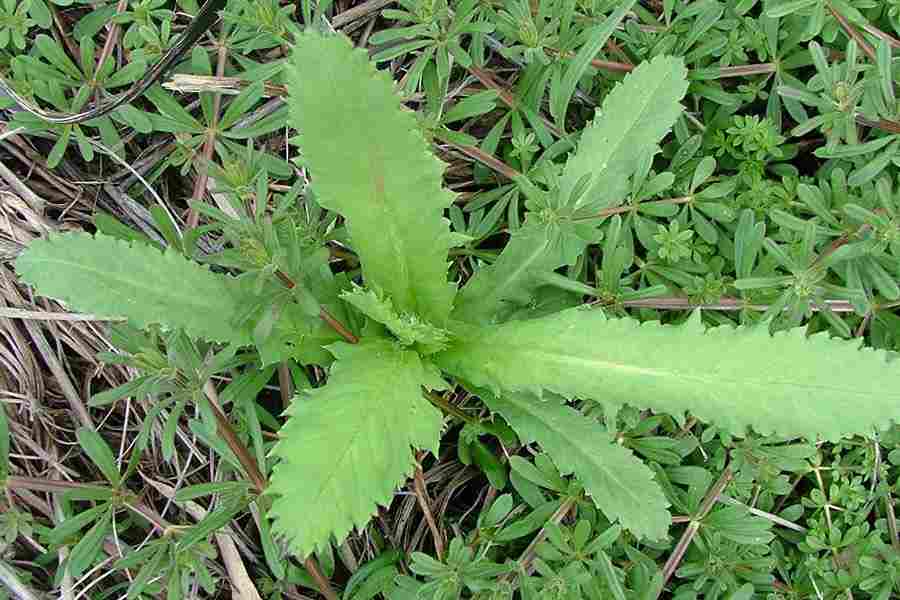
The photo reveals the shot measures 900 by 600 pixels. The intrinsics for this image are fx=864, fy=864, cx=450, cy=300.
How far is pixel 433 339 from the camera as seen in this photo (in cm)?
204

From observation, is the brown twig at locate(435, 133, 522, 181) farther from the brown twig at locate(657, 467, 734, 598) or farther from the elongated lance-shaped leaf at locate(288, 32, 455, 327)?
the brown twig at locate(657, 467, 734, 598)

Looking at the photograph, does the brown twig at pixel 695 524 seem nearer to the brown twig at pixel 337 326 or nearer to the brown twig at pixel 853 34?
the brown twig at pixel 337 326

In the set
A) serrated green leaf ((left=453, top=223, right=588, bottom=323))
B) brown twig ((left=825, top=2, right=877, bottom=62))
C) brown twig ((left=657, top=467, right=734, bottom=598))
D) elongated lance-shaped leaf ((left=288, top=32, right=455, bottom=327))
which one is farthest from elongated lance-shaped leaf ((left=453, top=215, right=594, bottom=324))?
brown twig ((left=825, top=2, right=877, bottom=62))

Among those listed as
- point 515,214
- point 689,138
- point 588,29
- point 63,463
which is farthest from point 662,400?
point 63,463

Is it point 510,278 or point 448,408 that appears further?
point 448,408

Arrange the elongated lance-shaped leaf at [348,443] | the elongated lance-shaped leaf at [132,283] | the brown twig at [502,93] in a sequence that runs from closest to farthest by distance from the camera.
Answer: the elongated lance-shaped leaf at [348,443] → the elongated lance-shaped leaf at [132,283] → the brown twig at [502,93]

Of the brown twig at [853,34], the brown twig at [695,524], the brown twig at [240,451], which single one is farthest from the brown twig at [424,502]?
the brown twig at [853,34]

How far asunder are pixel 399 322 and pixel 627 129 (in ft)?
2.51

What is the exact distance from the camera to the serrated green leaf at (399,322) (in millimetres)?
1900

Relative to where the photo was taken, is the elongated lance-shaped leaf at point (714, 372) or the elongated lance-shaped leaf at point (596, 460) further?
the elongated lance-shaped leaf at point (596, 460)

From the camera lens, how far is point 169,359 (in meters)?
2.08

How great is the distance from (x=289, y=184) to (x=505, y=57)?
2.45 ft

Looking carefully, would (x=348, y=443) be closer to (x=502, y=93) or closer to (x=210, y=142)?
(x=210, y=142)

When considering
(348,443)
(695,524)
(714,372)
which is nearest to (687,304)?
(714,372)
